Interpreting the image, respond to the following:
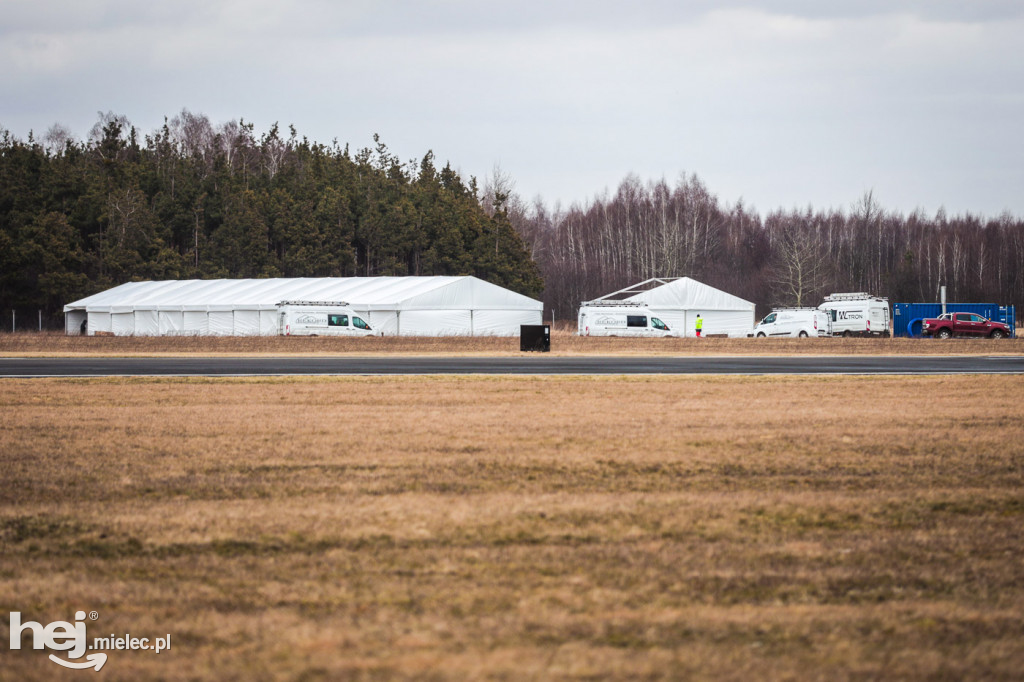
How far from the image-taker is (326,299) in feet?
184

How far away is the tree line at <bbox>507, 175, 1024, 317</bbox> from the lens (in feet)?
325

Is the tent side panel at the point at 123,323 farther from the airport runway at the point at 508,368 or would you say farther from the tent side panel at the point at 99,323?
the airport runway at the point at 508,368

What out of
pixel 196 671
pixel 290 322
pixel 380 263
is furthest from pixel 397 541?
pixel 380 263

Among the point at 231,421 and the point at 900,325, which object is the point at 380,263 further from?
the point at 231,421

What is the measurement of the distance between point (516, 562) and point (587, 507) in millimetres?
1873

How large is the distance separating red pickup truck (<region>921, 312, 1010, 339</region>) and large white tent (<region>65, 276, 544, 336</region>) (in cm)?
2062

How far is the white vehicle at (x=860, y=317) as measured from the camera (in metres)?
52.7

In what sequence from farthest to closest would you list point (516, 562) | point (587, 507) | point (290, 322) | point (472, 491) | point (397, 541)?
point (290, 322) < point (472, 491) < point (587, 507) < point (397, 541) < point (516, 562)

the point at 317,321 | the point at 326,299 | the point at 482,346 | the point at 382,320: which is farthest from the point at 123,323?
the point at 482,346

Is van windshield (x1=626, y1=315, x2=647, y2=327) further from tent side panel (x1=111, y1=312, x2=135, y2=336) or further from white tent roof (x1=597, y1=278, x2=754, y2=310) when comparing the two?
tent side panel (x1=111, y1=312, x2=135, y2=336)

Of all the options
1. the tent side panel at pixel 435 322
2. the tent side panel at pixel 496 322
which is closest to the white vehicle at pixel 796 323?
the tent side panel at pixel 496 322

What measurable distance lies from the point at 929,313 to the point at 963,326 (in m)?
5.34

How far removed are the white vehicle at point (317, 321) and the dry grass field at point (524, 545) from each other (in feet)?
117

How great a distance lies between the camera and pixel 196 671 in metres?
4.88
